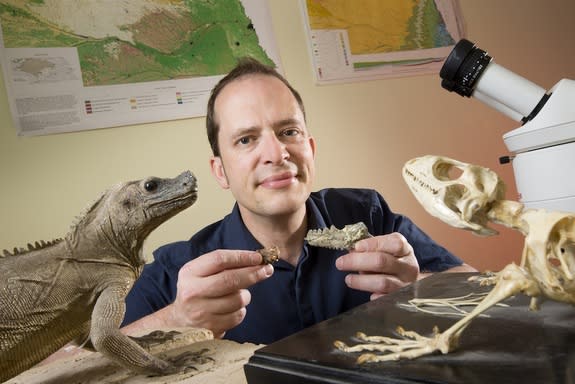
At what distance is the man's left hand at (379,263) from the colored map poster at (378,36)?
111 cm

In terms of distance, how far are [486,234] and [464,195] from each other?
0.06 metres

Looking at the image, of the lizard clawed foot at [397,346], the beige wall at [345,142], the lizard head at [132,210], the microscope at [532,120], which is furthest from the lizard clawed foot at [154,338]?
the microscope at [532,120]

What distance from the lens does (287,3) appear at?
1935mm

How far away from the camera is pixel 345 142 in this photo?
2066 millimetres

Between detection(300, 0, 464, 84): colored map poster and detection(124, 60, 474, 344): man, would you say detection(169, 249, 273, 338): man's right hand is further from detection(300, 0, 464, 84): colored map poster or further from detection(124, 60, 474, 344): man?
detection(300, 0, 464, 84): colored map poster

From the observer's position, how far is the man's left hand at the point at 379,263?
1042mm

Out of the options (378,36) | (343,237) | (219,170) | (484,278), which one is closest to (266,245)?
(219,170)

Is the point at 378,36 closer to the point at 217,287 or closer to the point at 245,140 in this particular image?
the point at 245,140

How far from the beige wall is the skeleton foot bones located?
1182mm

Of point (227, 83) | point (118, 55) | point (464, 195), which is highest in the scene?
point (118, 55)

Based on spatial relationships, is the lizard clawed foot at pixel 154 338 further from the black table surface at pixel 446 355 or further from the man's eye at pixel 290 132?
the man's eye at pixel 290 132

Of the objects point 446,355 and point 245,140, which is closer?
point 446,355

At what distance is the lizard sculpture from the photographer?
31.3 inches

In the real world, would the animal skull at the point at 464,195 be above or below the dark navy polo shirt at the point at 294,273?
above
